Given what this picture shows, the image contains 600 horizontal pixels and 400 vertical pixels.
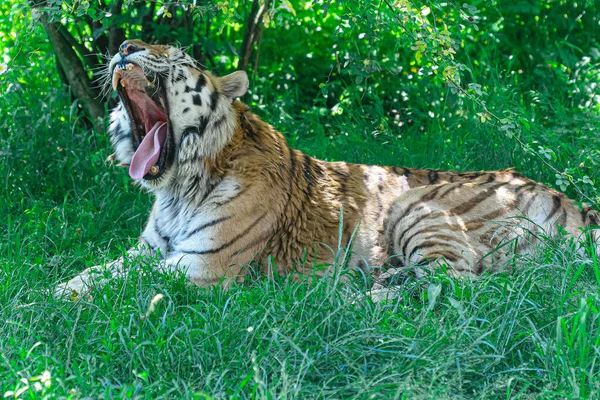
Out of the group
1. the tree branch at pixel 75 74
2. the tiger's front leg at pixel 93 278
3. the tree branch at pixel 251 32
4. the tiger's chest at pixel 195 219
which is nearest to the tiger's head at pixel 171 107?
the tiger's chest at pixel 195 219

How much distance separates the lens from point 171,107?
4699mm

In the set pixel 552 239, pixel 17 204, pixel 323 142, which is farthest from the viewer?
pixel 323 142

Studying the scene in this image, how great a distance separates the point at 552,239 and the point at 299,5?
12.6ft

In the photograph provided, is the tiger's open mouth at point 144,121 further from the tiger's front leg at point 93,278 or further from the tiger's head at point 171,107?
the tiger's front leg at point 93,278

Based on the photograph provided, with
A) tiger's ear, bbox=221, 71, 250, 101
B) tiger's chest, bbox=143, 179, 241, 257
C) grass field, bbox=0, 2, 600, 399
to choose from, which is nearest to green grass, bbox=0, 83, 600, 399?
grass field, bbox=0, 2, 600, 399

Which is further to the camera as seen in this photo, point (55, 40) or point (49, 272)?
point (55, 40)

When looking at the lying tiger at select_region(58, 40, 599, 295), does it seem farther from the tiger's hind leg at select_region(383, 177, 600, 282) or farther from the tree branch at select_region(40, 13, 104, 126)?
the tree branch at select_region(40, 13, 104, 126)

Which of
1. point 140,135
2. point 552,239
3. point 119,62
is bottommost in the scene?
point 552,239

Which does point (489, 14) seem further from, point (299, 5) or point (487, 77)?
point (299, 5)

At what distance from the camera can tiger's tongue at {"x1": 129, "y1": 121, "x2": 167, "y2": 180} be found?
4.66 m

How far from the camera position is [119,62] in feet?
15.3

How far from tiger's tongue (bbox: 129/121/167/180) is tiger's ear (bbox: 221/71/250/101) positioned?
1.28 feet

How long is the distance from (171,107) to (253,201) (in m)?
0.68

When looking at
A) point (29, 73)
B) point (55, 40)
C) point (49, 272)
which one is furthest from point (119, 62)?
point (29, 73)
